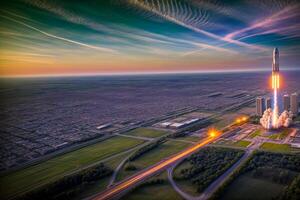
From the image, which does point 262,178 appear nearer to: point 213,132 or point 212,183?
point 212,183

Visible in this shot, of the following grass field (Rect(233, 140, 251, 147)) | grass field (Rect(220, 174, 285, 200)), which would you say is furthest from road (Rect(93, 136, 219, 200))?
grass field (Rect(220, 174, 285, 200))

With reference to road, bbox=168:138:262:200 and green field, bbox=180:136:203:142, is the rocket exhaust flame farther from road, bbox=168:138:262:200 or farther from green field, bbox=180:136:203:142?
road, bbox=168:138:262:200

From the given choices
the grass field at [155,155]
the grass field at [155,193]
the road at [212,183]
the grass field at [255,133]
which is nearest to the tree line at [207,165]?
the road at [212,183]

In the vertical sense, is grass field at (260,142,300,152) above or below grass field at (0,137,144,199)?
above

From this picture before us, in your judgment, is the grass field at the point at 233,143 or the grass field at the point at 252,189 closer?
the grass field at the point at 252,189

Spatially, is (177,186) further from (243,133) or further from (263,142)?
(243,133)

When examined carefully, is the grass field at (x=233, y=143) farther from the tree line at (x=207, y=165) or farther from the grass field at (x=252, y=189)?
the grass field at (x=252, y=189)

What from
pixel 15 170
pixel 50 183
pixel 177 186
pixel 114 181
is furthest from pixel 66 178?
pixel 177 186
